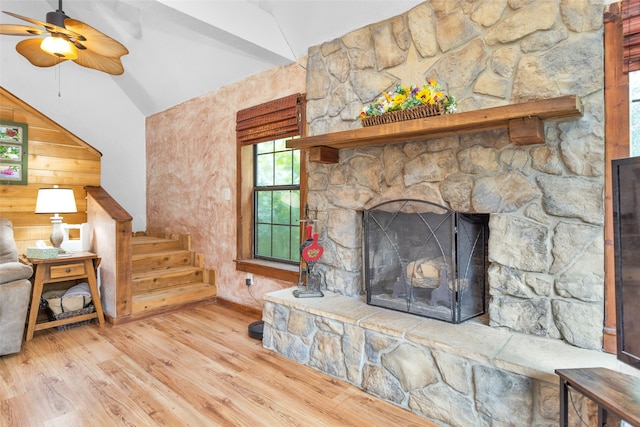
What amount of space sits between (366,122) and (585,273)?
1.43 metres

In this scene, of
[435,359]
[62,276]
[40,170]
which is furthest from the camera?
[40,170]

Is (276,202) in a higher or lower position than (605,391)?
higher

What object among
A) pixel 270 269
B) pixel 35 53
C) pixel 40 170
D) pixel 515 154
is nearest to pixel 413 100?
pixel 515 154

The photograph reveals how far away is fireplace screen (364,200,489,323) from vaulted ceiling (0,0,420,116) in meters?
1.41

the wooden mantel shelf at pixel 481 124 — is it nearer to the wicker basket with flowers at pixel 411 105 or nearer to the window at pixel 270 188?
the wicker basket with flowers at pixel 411 105

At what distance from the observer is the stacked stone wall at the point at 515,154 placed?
174cm

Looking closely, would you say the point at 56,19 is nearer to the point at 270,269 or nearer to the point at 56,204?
the point at 56,204

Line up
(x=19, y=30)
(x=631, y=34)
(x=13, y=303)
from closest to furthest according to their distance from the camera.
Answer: (x=631, y=34)
(x=19, y=30)
(x=13, y=303)

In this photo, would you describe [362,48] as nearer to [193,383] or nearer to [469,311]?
[469,311]

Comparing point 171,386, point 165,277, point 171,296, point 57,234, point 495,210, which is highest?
point 495,210

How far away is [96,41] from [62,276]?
1973mm

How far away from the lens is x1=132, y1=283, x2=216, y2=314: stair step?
11.1 feet

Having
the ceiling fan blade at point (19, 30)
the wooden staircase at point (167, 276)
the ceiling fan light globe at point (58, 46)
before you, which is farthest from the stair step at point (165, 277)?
the ceiling fan blade at point (19, 30)

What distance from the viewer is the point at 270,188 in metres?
3.50
